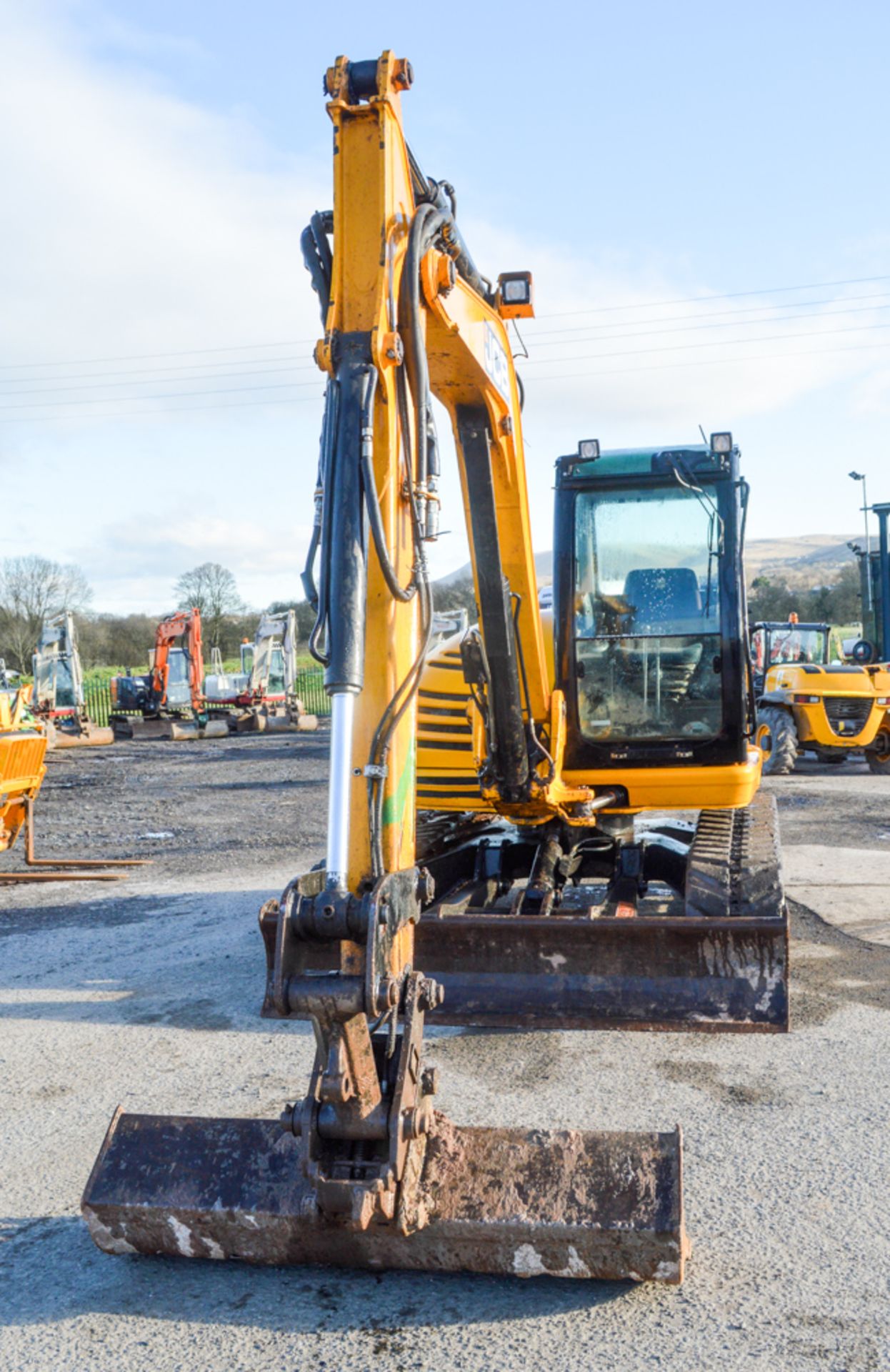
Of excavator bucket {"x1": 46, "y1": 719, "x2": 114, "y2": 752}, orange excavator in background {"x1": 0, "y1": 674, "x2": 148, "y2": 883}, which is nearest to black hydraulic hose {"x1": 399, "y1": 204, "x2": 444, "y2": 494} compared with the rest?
orange excavator in background {"x1": 0, "y1": 674, "x2": 148, "y2": 883}

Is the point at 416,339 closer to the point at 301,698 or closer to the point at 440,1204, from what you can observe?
the point at 440,1204

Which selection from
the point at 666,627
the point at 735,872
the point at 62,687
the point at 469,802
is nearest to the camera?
the point at 735,872

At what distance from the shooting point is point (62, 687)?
1064 inches

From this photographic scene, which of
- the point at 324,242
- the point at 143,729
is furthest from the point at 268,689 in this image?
the point at 324,242

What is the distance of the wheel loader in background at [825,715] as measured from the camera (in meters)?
14.5

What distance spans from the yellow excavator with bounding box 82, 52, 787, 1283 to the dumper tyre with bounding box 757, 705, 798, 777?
814 centimetres

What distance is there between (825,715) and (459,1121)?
11390 mm

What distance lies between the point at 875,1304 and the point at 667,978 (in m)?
2.09

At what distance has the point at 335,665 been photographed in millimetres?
3363

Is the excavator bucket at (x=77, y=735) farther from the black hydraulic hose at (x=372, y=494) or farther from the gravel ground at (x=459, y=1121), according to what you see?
the black hydraulic hose at (x=372, y=494)

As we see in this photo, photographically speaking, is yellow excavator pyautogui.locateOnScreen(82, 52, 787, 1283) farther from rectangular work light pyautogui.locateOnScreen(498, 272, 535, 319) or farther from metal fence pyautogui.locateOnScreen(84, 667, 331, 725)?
metal fence pyautogui.locateOnScreen(84, 667, 331, 725)

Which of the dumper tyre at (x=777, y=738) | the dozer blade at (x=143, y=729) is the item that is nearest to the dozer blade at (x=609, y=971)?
the dumper tyre at (x=777, y=738)

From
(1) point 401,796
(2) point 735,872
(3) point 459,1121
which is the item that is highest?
(1) point 401,796

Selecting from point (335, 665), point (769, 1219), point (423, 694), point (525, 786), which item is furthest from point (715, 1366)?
point (423, 694)
